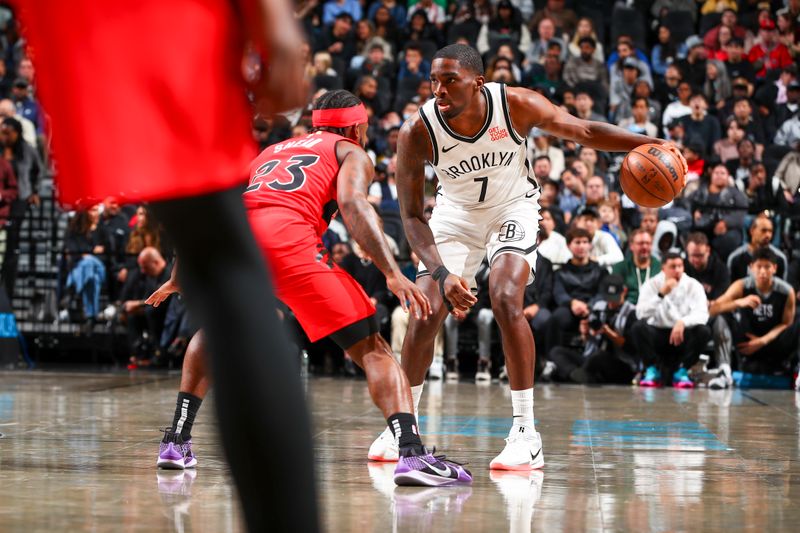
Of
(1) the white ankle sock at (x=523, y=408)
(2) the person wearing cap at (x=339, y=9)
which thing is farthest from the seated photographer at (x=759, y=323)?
(2) the person wearing cap at (x=339, y=9)

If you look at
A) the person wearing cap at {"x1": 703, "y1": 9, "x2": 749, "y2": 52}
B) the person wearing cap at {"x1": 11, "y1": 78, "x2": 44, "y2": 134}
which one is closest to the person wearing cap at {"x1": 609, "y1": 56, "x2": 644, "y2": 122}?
the person wearing cap at {"x1": 703, "y1": 9, "x2": 749, "y2": 52}

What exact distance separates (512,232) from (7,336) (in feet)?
26.2

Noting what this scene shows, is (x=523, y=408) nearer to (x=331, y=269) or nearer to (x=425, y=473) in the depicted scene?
(x=425, y=473)

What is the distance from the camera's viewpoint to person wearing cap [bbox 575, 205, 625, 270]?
453 inches

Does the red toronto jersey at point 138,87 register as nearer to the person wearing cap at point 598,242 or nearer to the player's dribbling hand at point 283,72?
the player's dribbling hand at point 283,72

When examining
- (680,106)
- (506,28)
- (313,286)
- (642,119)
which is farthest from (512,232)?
(506,28)

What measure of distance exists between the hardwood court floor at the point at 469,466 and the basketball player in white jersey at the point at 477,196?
54cm

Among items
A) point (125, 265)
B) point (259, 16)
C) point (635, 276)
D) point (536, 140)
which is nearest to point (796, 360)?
point (635, 276)

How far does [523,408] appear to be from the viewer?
16.1ft

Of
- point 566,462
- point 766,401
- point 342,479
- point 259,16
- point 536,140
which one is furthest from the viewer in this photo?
point 536,140

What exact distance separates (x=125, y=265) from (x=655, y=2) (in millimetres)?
9130

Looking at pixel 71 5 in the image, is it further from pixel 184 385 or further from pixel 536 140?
pixel 536 140

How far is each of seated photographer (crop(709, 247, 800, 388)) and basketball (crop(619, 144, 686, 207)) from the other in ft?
19.4

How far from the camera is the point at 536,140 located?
534 inches
